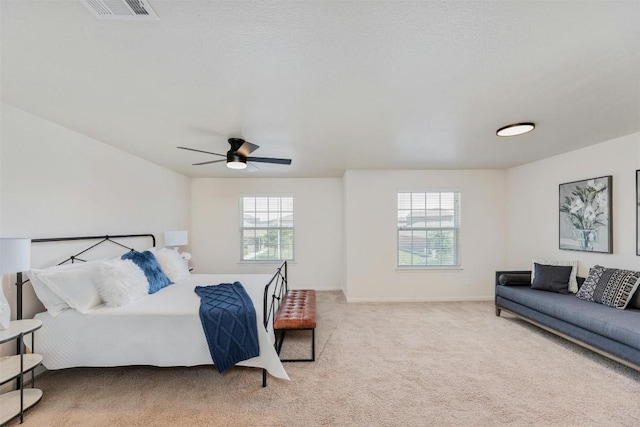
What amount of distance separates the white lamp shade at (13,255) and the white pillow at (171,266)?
1716 millimetres

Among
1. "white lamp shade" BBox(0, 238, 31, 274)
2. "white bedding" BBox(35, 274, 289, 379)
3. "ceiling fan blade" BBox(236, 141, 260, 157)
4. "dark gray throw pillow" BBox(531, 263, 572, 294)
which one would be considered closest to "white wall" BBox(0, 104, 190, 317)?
"white bedding" BBox(35, 274, 289, 379)

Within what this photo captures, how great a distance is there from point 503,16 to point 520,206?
4.57 meters

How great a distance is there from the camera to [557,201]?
4219 millimetres

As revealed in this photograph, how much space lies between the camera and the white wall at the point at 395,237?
5.25 meters

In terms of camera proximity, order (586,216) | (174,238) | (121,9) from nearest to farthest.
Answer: (121,9) → (586,216) → (174,238)

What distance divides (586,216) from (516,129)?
204 cm

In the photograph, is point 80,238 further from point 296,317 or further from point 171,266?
point 296,317

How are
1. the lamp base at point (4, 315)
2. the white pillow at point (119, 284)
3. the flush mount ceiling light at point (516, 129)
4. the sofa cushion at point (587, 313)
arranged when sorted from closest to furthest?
the lamp base at point (4, 315)
the sofa cushion at point (587, 313)
the white pillow at point (119, 284)
the flush mount ceiling light at point (516, 129)

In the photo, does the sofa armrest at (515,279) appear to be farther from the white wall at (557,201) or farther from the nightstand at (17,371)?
the nightstand at (17,371)

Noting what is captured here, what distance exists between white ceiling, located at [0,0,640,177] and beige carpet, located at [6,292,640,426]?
8.11ft

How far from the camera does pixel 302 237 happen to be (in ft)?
19.3

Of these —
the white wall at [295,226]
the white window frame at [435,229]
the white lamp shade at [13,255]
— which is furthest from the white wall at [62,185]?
the white window frame at [435,229]

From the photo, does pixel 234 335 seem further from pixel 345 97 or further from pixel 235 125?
pixel 345 97

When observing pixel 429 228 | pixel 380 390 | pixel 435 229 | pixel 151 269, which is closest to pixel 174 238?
pixel 151 269
